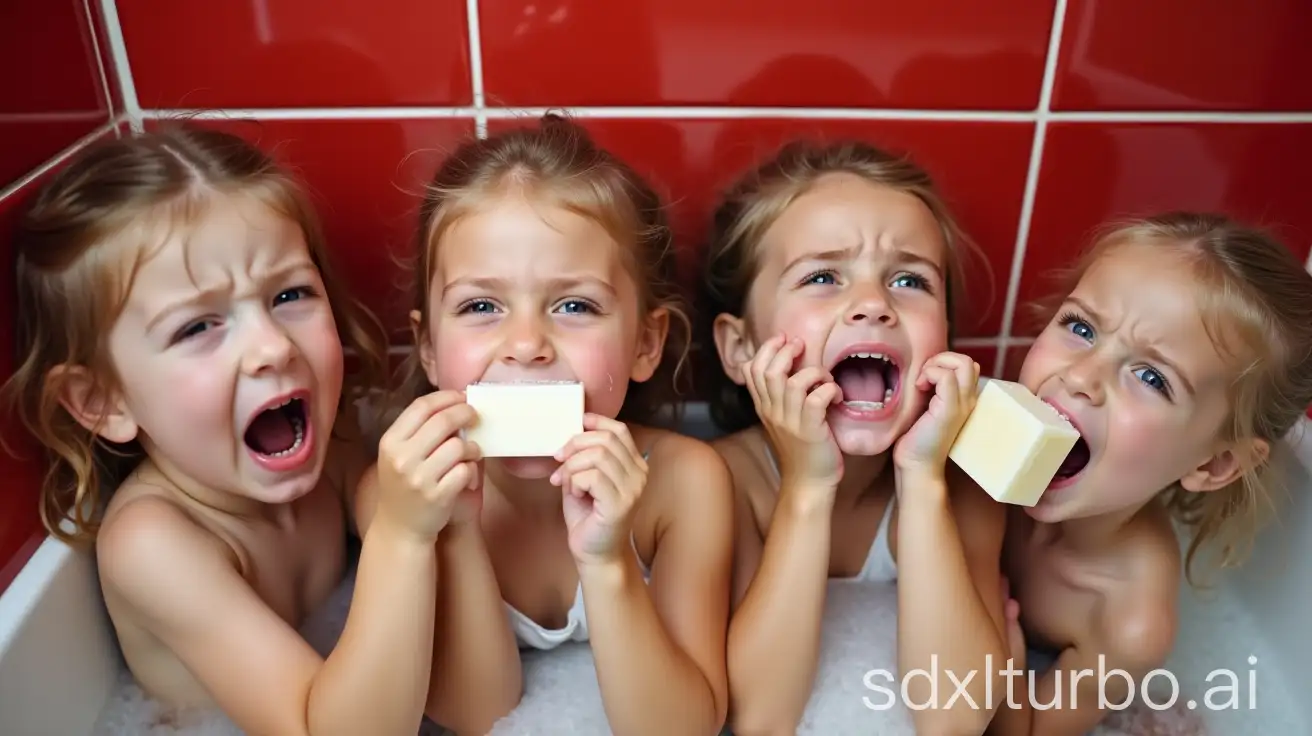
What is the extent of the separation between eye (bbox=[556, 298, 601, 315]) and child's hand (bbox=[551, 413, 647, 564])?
120 millimetres

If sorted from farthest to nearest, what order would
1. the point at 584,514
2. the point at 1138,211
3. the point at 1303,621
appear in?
the point at 1138,211 < the point at 1303,621 < the point at 584,514

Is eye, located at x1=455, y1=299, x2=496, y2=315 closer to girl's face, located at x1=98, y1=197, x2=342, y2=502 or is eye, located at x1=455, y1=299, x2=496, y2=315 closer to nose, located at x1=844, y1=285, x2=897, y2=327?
girl's face, located at x1=98, y1=197, x2=342, y2=502

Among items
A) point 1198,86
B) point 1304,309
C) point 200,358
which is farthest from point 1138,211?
point 200,358

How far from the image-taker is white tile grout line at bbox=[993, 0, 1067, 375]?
104 centimetres

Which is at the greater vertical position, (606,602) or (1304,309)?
(1304,309)

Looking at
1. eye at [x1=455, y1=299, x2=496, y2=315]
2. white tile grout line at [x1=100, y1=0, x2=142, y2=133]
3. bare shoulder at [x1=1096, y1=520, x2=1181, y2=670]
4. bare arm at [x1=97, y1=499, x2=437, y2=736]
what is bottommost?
bare shoulder at [x1=1096, y1=520, x2=1181, y2=670]

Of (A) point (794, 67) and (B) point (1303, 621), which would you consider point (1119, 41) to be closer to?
(A) point (794, 67)

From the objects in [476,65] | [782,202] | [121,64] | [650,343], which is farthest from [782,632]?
[121,64]

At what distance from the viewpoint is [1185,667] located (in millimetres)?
1059

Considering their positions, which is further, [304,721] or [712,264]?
[712,264]

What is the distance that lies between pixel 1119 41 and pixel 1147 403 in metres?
0.42

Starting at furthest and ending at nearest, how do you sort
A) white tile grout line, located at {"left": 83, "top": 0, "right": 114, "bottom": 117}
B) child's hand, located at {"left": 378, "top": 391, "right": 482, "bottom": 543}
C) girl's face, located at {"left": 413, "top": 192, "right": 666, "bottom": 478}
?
white tile grout line, located at {"left": 83, "top": 0, "right": 114, "bottom": 117}
girl's face, located at {"left": 413, "top": 192, "right": 666, "bottom": 478}
child's hand, located at {"left": 378, "top": 391, "right": 482, "bottom": 543}

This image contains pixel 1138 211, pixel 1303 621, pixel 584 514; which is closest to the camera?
pixel 584 514

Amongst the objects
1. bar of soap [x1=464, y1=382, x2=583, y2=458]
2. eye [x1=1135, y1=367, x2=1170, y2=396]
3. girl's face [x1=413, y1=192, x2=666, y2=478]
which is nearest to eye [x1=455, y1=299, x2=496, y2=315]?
girl's face [x1=413, y1=192, x2=666, y2=478]
